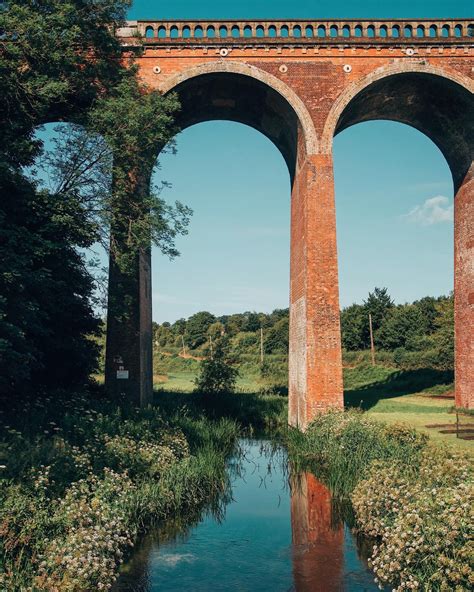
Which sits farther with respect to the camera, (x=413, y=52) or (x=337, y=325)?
(x=413, y=52)

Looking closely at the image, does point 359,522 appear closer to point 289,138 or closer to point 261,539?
point 261,539

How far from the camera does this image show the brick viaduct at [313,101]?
14961 millimetres

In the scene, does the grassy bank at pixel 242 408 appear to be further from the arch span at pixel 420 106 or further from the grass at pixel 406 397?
the arch span at pixel 420 106

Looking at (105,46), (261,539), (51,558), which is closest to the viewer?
(51,558)

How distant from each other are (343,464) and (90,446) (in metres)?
4.94

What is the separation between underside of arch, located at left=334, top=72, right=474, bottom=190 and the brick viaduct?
0.04 m

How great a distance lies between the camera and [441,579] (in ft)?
16.8

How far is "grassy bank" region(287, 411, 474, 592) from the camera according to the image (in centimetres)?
525

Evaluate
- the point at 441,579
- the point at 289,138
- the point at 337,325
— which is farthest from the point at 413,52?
the point at 441,579

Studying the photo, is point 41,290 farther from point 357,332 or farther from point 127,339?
point 357,332

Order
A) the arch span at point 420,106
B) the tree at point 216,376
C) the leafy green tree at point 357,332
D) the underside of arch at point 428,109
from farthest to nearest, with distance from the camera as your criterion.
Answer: the leafy green tree at point 357,332 < the tree at point 216,376 < the underside of arch at point 428,109 < the arch span at point 420,106

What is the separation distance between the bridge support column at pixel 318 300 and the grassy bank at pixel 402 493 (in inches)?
45.7

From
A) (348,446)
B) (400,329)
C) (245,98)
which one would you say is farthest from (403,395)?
(400,329)

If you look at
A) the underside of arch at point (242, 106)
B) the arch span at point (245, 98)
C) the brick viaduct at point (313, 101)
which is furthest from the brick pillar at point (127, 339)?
the underside of arch at point (242, 106)
